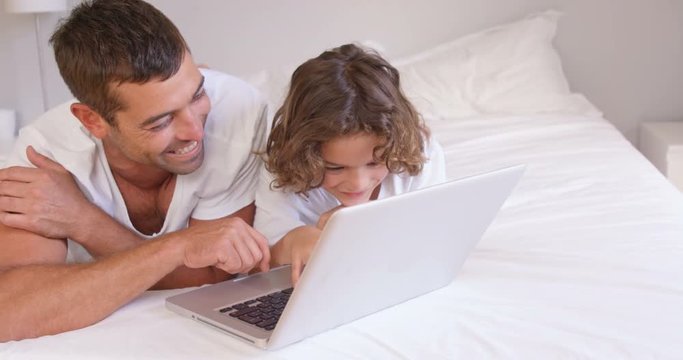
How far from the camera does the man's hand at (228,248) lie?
1361 millimetres

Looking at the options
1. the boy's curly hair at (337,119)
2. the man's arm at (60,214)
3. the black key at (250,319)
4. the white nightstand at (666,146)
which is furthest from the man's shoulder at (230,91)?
the white nightstand at (666,146)

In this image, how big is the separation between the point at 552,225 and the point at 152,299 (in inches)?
29.0

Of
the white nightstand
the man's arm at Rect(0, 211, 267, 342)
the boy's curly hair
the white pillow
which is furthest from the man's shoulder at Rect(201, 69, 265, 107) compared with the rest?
the white nightstand

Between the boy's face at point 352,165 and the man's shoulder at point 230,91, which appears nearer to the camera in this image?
the boy's face at point 352,165

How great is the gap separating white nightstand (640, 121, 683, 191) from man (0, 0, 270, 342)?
1.48 m

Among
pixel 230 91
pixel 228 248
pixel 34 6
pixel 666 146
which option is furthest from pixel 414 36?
pixel 228 248

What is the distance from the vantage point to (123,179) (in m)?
1.74

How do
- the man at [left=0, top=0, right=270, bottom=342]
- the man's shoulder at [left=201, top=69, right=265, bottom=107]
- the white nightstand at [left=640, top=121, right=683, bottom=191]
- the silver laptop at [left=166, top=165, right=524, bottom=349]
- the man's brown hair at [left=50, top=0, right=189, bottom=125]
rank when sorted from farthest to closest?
the white nightstand at [left=640, top=121, right=683, bottom=191]
the man's shoulder at [left=201, top=69, right=265, bottom=107]
the man's brown hair at [left=50, top=0, right=189, bottom=125]
the man at [left=0, top=0, right=270, bottom=342]
the silver laptop at [left=166, top=165, right=524, bottom=349]

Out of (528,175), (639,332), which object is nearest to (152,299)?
(639,332)

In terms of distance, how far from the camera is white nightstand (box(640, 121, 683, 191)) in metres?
2.78

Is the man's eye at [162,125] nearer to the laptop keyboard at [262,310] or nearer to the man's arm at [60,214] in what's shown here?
the man's arm at [60,214]

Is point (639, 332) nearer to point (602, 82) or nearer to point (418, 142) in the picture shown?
point (418, 142)

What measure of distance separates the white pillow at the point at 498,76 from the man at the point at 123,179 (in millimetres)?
1174

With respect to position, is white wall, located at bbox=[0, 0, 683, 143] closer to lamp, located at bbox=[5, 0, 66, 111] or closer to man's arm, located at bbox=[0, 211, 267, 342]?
lamp, located at bbox=[5, 0, 66, 111]
